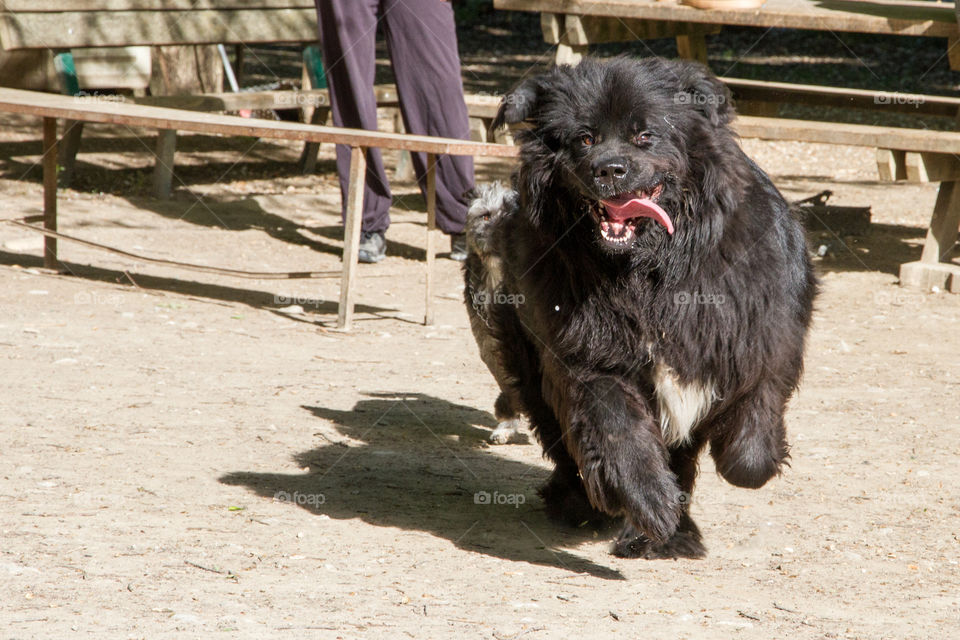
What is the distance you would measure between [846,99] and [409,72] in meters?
3.86

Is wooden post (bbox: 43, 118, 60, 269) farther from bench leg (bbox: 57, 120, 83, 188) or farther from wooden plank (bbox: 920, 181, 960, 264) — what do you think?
wooden plank (bbox: 920, 181, 960, 264)

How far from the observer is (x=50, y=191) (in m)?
7.71

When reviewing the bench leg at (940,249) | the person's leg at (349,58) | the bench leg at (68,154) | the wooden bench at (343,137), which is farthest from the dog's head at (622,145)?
the bench leg at (68,154)

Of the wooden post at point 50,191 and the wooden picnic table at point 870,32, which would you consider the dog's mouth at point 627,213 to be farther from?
the wooden post at point 50,191

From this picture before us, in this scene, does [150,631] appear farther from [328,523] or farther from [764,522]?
[764,522]

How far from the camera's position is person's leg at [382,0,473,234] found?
7.62 meters

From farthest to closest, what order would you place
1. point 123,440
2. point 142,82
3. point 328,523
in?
1. point 142,82
2. point 123,440
3. point 328,523

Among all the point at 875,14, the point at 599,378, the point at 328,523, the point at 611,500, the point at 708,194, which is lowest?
the point at 328,523

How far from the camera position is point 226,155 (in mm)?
11539

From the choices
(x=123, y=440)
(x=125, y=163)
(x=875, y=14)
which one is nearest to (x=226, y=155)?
(x=125, y=163)

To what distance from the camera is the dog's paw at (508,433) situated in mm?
5105

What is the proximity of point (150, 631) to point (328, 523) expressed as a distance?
112 cm

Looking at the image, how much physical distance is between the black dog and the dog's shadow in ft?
1.63

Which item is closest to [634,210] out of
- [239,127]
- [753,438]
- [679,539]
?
[753,438]
